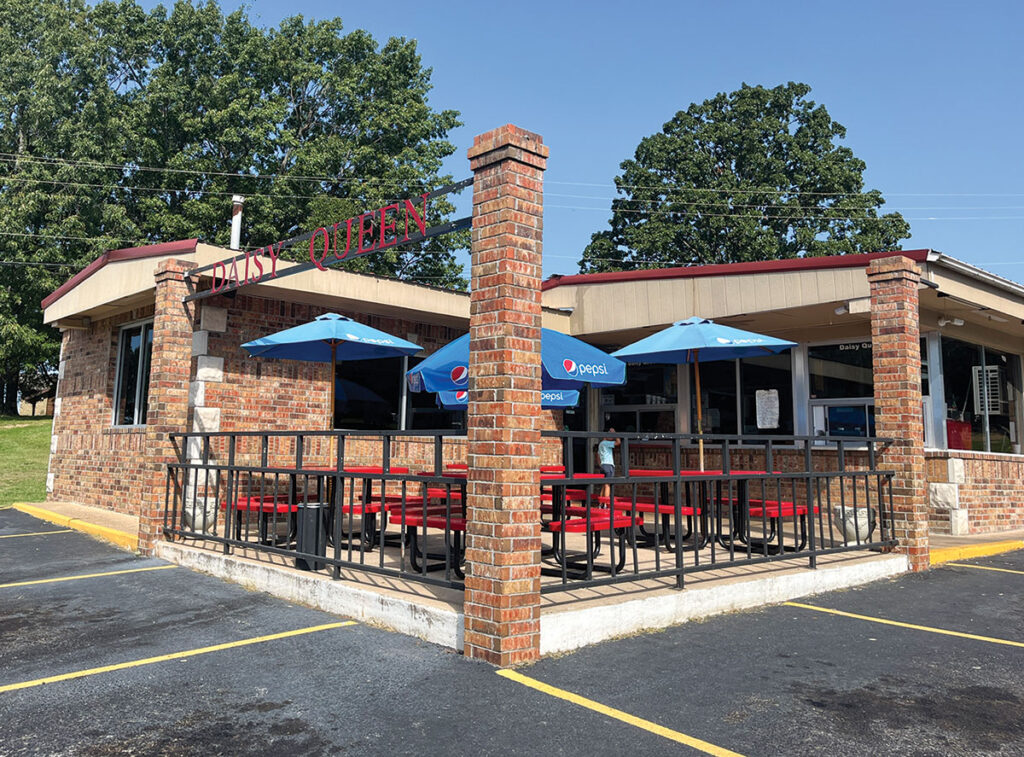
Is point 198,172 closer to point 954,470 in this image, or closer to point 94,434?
point 94,434

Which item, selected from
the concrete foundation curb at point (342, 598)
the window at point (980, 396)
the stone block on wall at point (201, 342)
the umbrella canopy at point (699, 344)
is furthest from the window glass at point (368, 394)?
the window at point (980, 396)

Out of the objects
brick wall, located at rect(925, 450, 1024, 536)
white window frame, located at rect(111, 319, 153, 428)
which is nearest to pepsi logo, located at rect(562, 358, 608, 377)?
brick wall, located at rect(925, 450, 1024, 536)

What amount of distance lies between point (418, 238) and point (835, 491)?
7.40 m

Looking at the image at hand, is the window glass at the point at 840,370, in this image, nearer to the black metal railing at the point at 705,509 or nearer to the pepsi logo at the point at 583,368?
the black metal railing at the point at 705,509

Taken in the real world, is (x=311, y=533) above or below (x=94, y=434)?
below

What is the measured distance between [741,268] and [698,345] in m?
3.74

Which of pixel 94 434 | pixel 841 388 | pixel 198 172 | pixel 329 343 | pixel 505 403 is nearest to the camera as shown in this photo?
pixel 505 403

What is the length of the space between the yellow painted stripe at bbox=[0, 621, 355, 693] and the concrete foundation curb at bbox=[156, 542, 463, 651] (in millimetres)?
215

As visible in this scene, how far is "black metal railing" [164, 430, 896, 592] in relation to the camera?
5.37 m

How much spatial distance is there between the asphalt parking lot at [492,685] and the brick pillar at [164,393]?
6.92ft

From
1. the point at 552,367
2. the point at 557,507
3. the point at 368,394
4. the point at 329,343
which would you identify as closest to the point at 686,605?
the point at 557,507

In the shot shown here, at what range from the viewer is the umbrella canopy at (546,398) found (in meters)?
7.58

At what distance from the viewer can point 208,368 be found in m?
9.76

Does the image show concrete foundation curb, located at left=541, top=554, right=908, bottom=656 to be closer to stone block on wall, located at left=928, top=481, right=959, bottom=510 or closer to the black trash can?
the black trash can
